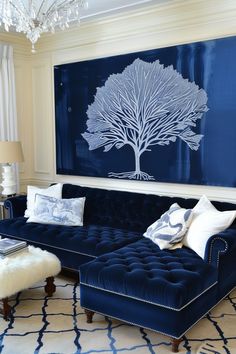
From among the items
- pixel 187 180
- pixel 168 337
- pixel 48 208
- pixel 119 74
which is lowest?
pixel 168 337

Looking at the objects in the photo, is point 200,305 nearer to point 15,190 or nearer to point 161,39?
point 161,39

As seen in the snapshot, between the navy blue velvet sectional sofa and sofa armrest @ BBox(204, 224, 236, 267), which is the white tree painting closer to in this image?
the navy blue velvet sectional sofa

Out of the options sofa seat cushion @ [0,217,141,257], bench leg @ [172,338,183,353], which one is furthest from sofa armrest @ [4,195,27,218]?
bench leg @ [172,338,183,353]

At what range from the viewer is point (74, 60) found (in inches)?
191

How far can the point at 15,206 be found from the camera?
4.58m

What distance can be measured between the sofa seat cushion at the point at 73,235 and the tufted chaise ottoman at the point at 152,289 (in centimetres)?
44

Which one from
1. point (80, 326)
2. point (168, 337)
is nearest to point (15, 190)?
point (80, 326)

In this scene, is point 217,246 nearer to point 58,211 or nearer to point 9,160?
point 58,211

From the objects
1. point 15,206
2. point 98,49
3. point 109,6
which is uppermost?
point 109,6

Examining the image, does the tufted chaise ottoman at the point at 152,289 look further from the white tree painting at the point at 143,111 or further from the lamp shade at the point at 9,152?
the lamp shade at the point at 9,152

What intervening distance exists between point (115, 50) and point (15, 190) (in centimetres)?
226

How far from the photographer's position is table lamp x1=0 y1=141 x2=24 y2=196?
4527 millimetres

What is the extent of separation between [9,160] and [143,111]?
1722 mm

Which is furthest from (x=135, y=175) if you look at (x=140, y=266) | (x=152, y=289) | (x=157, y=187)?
(x=152, y=289)
